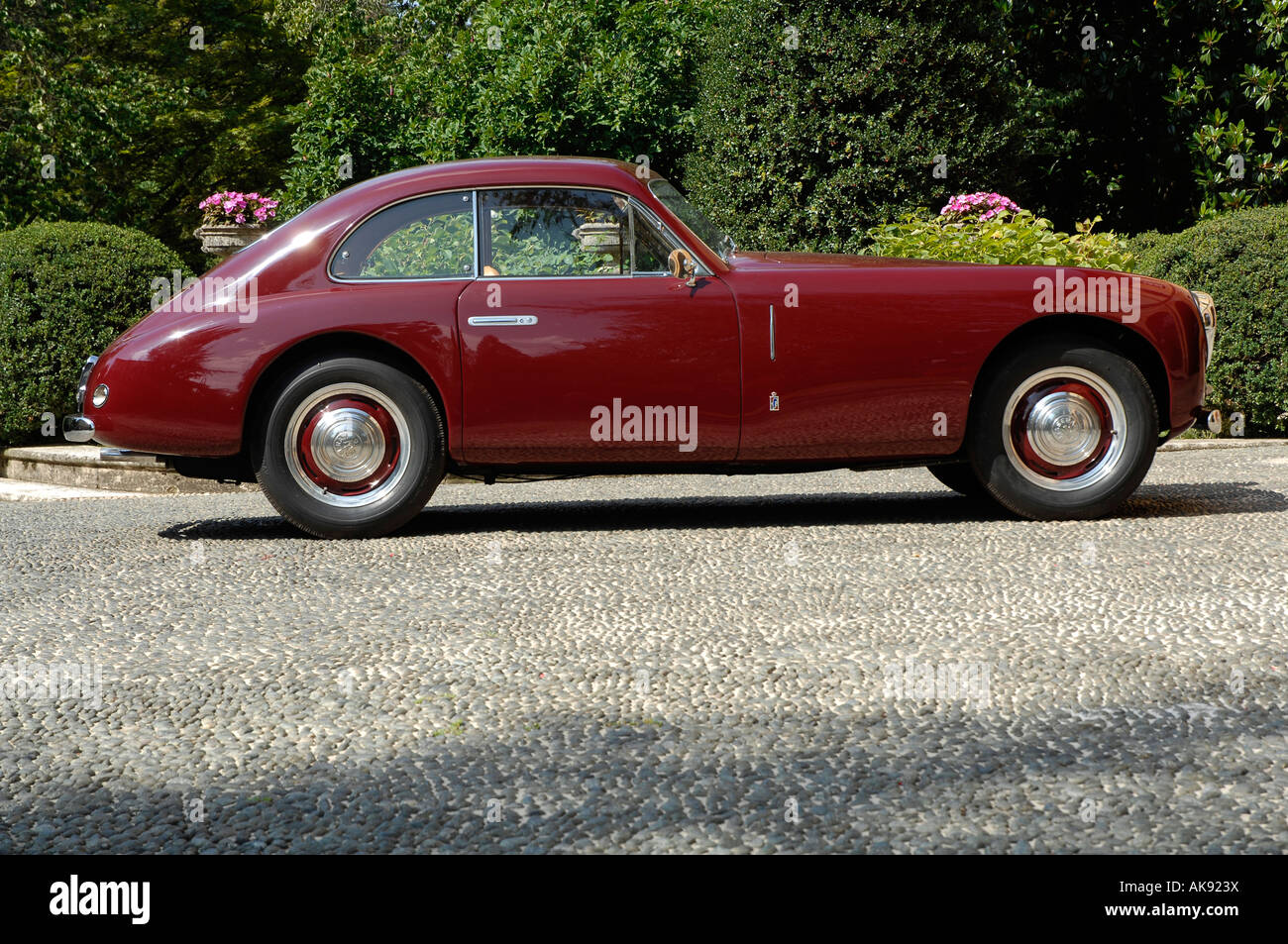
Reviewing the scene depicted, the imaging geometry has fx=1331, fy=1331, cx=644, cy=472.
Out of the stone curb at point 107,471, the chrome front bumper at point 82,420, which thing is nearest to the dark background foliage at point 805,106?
the stone curb at point 107,471

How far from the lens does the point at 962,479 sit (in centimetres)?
682

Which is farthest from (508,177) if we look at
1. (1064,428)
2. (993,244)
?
(993,244)

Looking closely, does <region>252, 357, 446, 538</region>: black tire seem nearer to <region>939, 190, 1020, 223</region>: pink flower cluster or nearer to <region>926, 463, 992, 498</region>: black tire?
<region>926, 463, 992, 498</region>: black tire

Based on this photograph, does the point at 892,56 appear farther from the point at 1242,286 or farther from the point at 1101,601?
the point at 1101,601

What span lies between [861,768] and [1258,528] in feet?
11.9

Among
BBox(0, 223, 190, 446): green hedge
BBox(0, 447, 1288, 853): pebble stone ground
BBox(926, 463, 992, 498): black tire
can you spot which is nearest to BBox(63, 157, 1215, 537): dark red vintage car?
BBox(0, 447, 1288, 853): pebble stone ground

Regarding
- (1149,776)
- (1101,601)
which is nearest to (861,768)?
(1149,776)

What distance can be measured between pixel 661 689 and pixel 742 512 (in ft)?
10.7

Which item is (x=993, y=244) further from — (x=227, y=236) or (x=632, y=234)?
(x=227, y=236)

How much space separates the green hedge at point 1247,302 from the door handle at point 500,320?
245 inches

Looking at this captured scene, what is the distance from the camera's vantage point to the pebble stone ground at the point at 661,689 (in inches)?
100

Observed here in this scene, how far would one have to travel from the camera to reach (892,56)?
1080 centimetres

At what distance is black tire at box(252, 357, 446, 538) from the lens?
225 inches

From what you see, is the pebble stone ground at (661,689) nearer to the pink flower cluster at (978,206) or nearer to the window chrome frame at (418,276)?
the window chrome frame at (418,276)
